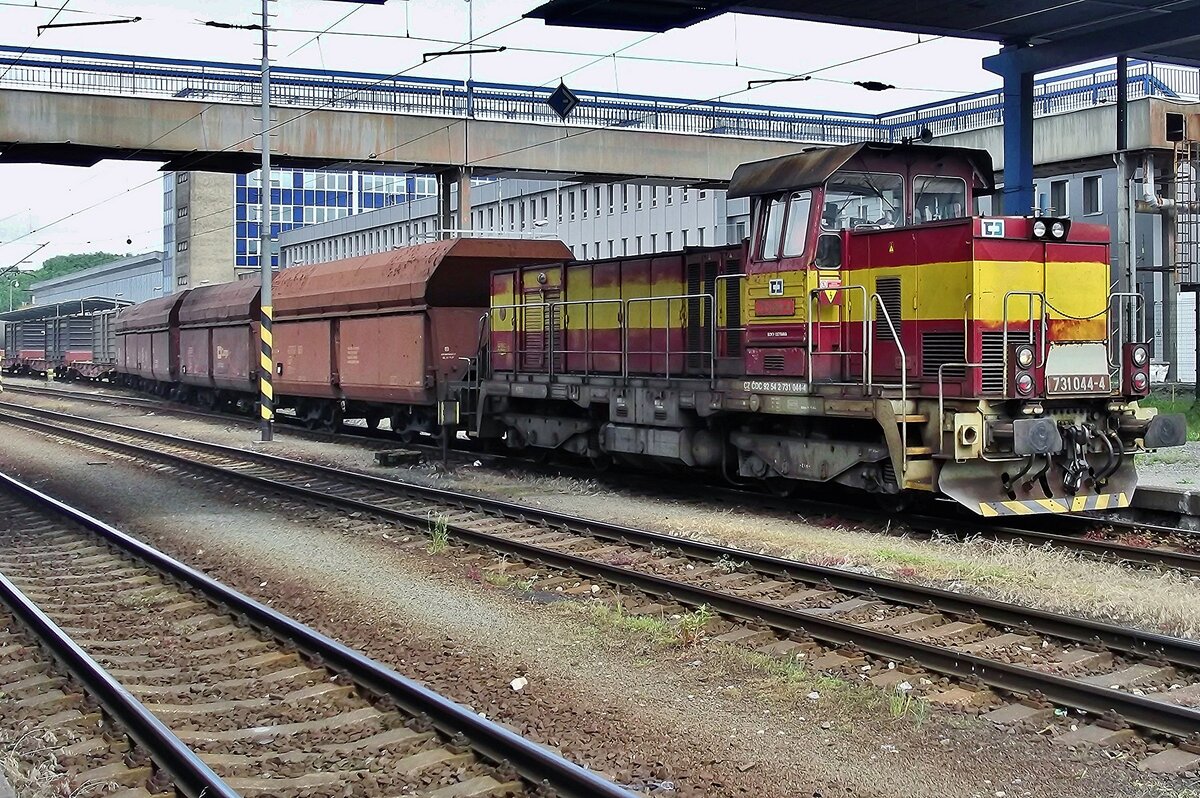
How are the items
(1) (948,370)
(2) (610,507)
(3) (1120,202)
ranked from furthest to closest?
(3) (1120,202) < (2) (610,507) < (1) (948,370)

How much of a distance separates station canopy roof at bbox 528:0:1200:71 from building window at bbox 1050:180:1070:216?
28473mm

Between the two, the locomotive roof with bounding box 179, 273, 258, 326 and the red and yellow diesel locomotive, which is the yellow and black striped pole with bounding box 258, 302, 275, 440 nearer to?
the locomotive roof with bounding box 179, 273, 258, 326

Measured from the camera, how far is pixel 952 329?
38.8 ft

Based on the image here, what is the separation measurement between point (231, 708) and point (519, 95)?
2968cm

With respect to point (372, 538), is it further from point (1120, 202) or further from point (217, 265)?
point (217, 265)

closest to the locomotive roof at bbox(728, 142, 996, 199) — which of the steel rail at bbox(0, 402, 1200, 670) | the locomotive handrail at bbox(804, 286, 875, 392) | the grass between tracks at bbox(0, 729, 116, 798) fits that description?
the locomotive handrail at bbox(804, 286, 875, 392)

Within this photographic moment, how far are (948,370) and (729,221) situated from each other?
1730 inches

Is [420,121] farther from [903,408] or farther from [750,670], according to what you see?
[750,670]

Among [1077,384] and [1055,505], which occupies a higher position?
[1077,384]

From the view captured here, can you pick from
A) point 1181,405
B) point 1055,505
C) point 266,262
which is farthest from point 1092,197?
point 1055,505

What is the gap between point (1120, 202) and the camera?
93.5 ft

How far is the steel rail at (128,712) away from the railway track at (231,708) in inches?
0.5

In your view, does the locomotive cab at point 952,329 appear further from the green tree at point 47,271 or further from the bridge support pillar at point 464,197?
the green tree at point 47,271

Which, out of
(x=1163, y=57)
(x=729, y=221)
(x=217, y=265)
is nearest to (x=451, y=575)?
(x=1163, y=57)
